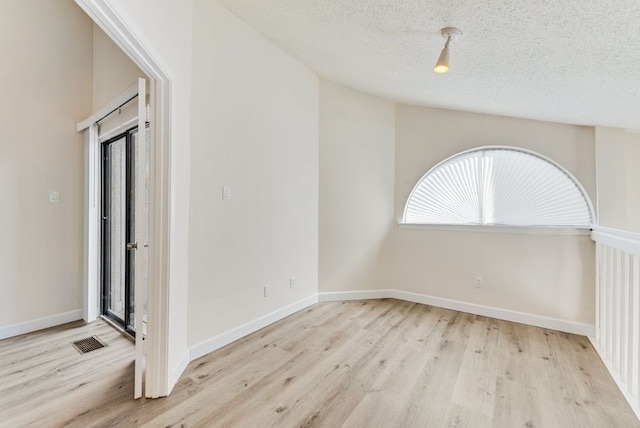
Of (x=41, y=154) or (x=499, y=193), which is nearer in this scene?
(x=41, y=154)

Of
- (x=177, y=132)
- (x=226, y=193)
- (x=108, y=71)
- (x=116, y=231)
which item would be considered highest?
(x=108, y=71)

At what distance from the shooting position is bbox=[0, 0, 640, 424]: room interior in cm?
195

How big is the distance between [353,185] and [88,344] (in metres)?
3.08

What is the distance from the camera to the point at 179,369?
6.73 feet

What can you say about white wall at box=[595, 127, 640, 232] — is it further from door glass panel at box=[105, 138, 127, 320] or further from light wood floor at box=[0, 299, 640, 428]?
door glass panel at box=[105, 138, 127, 320]

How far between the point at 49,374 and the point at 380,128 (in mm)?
3910

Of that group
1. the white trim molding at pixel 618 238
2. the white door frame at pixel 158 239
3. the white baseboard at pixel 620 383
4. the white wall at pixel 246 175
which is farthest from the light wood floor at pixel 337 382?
the white trim molding at pixel 618 238

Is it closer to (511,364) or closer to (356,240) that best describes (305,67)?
(356,240)

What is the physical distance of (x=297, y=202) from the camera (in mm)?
3375

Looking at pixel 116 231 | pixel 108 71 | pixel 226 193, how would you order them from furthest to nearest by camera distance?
pixel 116 231 → pixel 108 71 → pixel 226 193

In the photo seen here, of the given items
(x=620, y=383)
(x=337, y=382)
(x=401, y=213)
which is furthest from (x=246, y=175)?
(x=620, y=383)

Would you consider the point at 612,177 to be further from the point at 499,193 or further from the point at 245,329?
the point at 245,329

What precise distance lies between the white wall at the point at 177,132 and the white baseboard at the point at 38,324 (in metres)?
1.86

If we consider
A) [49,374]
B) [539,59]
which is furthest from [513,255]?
[49,374]
